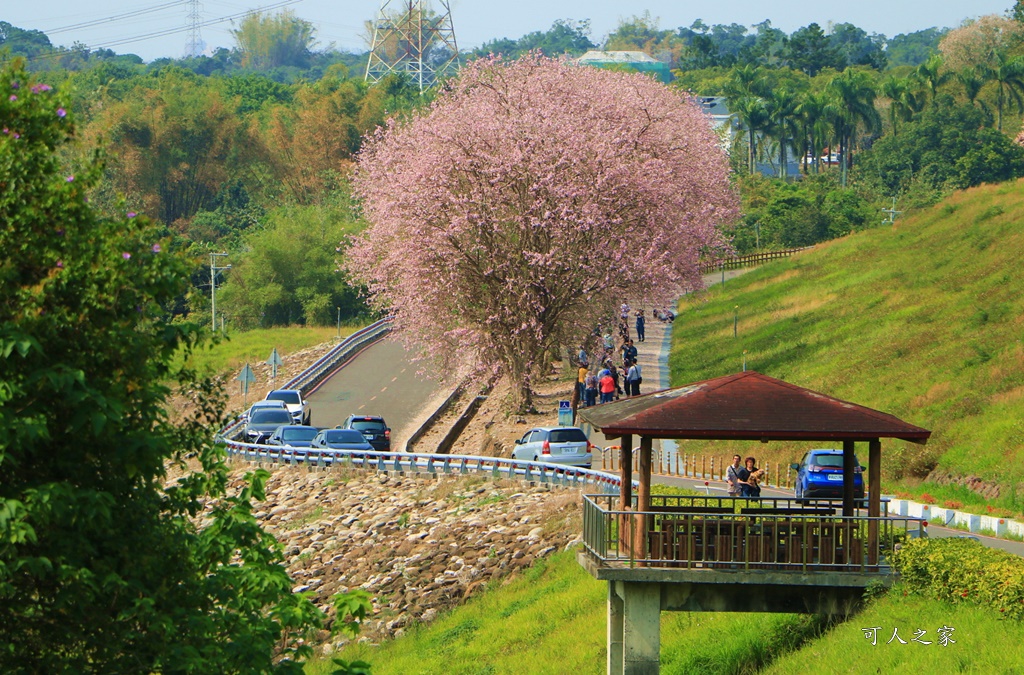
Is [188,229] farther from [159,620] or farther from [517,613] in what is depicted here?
[159,620]

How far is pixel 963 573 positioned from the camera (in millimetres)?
17312

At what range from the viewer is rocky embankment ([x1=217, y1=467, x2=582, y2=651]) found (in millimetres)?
30188

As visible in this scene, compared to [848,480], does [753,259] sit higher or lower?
lower

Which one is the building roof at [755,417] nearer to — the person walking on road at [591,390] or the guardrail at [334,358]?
the person walking on road at [591,390]

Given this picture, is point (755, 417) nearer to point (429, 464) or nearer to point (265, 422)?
point (429, 464)

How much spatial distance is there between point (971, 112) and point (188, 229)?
5497 centimetres

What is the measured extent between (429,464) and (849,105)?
75482 mm

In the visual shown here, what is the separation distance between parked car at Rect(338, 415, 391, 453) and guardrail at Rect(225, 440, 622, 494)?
299 cm

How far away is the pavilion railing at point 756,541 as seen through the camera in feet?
59.5

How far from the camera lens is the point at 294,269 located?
274 ft

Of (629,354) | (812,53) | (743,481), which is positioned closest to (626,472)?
(743,481)

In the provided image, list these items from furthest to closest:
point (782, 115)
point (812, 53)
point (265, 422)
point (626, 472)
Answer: point (812, 53), point (782, 115), point (265, 422), point (626, 472)

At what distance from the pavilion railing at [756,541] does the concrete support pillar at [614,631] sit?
0.73 m

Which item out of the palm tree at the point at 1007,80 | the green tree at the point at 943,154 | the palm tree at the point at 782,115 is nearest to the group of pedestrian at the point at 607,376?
the green tree at the point at 943,154
